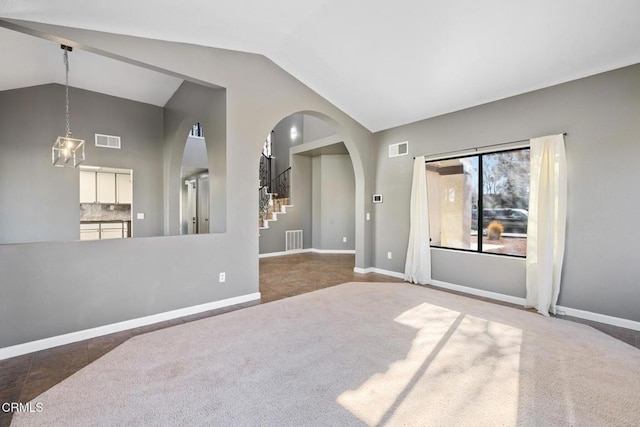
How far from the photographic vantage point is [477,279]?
14.8 feet

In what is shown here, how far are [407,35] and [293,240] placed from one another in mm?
6238

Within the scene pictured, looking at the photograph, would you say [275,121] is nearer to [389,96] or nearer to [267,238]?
[389,96]

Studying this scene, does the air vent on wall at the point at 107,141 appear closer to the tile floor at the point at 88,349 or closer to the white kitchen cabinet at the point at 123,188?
the white kitchen cabinet at the point at 123,188

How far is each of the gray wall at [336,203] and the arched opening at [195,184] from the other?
3477 mm

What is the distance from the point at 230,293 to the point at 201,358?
1.51 m

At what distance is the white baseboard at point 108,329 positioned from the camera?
265 cm

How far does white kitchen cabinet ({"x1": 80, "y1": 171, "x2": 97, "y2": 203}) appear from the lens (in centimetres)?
624

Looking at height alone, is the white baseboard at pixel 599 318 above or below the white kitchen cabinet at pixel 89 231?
below

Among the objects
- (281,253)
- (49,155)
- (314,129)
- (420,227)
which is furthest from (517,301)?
(49,155)

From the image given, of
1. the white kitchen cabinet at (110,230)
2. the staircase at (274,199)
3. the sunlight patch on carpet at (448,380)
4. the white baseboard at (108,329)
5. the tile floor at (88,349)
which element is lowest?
the sunlight patch on carpet at (448,380)

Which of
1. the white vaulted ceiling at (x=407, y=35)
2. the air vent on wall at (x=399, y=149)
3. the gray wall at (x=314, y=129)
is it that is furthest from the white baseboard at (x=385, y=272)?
the gray wall at (x=314, y=129)

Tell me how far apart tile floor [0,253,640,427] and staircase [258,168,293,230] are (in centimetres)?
278

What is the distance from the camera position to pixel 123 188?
6.72 meters

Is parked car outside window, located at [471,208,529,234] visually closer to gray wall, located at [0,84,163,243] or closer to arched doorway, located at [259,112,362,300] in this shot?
arched doorway, located at [259,112,362,300]
